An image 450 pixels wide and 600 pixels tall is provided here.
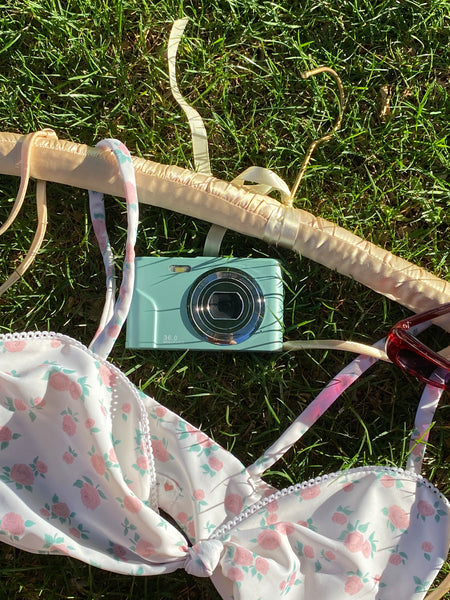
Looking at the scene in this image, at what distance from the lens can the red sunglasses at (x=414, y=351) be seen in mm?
1433

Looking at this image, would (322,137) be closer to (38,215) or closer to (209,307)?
(209,307)

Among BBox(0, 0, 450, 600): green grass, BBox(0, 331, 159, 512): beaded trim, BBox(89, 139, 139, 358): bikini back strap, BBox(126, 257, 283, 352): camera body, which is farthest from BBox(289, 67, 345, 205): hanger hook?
BBox(0, 331, 159, 512): beaded trim

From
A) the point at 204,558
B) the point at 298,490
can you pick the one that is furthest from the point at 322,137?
the point at 204,558

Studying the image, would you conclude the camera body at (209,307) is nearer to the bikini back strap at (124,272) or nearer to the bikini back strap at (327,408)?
the bikini back strap at (124,272)

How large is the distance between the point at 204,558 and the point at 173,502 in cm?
15

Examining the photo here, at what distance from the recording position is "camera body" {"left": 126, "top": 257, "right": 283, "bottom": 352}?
153cm

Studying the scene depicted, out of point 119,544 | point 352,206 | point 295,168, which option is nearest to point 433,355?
point 352,206

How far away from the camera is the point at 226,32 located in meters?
1.72

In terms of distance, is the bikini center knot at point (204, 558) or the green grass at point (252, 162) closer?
the bikini center knot at point (204, 558)

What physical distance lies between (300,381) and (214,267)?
0.36 meters

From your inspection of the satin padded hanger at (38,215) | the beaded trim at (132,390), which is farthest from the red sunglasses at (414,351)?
the satin padded hanger at (38,215)

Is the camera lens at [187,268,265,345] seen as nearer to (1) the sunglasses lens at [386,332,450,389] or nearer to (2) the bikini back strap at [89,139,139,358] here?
(2) the bikini back strap at [89,139,139,358]

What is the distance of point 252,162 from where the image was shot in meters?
1.68

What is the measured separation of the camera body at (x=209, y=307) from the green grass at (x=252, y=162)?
69 millimetres
